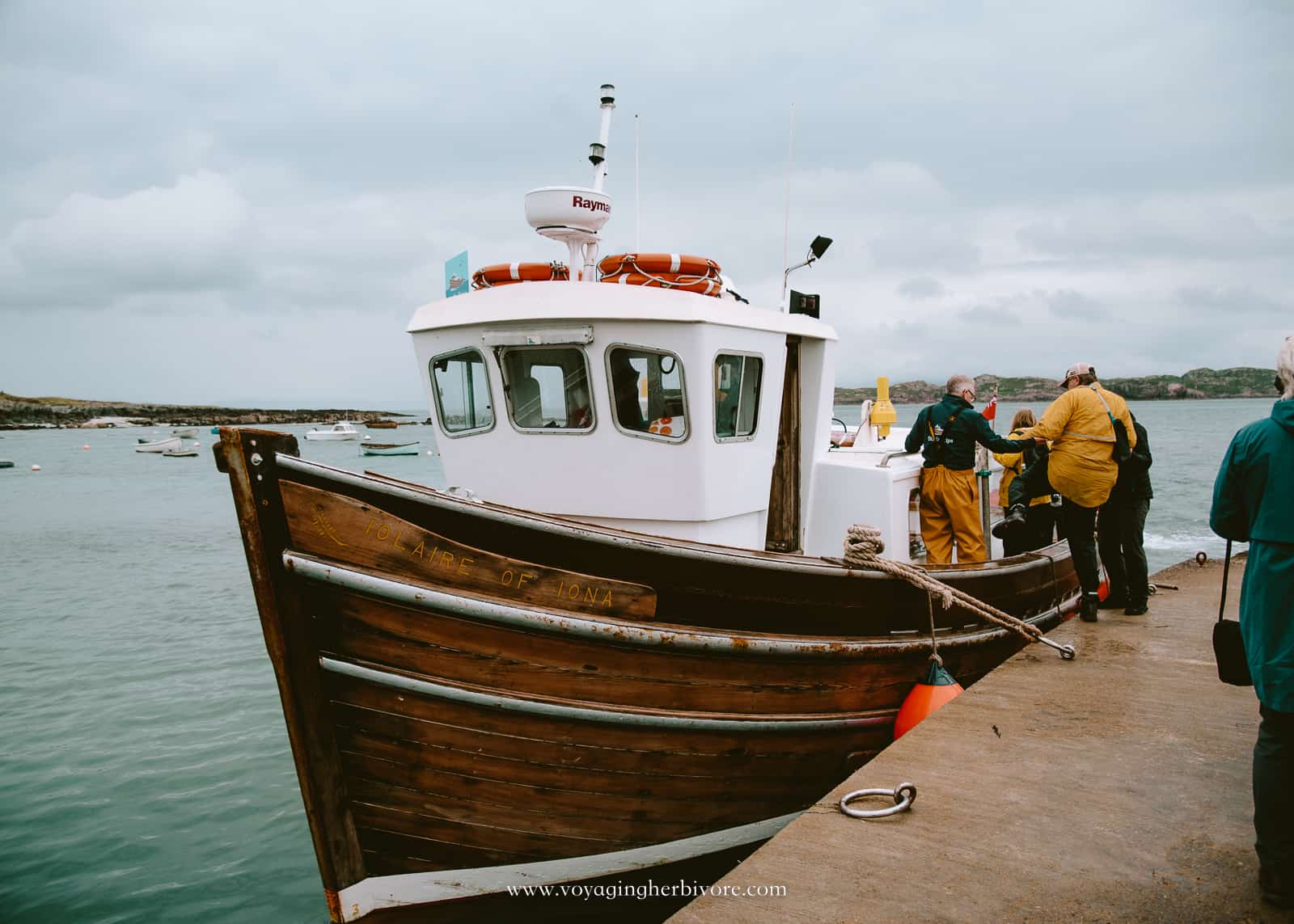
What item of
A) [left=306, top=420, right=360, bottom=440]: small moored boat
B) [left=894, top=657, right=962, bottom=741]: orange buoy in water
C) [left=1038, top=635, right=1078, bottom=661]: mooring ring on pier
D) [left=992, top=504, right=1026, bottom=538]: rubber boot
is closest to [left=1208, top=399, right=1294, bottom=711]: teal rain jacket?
[left=894, top=657, right=962, bottom=741]: orange buoy in water

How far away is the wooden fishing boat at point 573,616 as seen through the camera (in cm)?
308

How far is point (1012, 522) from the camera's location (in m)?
7.10

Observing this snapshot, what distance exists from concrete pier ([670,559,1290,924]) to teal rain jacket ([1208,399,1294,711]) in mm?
845

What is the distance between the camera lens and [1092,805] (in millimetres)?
3113

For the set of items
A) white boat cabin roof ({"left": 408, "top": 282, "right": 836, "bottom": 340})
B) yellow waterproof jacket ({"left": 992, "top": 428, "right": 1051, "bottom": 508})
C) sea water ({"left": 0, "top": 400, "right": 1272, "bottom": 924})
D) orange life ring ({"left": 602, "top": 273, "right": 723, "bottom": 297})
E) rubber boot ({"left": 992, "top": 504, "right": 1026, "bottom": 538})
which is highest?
orange life ring ({"left": 602, "top": 273, "right": 723, "bottom": 297})

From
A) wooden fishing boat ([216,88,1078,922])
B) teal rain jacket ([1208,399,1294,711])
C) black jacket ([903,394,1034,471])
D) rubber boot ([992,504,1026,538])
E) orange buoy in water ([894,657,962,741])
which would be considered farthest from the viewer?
rubber boot ([992,504,1026,538])

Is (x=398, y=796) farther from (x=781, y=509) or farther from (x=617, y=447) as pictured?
(x=781, y=509)

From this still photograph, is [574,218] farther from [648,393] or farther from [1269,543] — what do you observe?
[1269,543]

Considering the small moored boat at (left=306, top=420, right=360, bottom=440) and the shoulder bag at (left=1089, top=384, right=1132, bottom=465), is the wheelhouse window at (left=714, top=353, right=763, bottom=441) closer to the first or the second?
the shoulder bag at (left=1089, top=384, right=1132, bottom=465)

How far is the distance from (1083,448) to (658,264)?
3.15 metres

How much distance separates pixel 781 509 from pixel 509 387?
8.05 feet

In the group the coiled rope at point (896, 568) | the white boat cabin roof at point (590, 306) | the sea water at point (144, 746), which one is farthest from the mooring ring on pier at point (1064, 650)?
the white boat cabin roof at point (590, 306)

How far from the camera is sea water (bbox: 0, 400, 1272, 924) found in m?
5.53

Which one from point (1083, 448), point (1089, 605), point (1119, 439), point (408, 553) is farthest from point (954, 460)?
point (408, 553)
